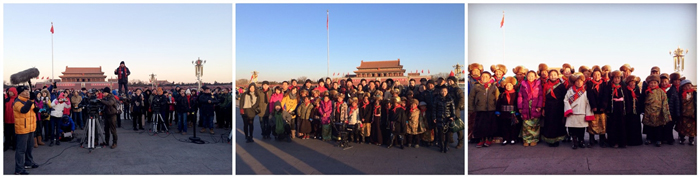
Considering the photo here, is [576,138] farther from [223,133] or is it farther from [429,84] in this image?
[223,133]

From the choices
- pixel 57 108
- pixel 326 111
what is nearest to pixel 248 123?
pixel 326 111

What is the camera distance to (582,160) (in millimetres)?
4160

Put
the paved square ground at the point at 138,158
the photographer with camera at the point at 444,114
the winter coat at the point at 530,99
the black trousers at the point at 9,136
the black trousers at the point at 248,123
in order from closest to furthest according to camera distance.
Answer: the paved square ground at the point at 138,158, the photographer with camera at the point at 444,114, the winter coat at the point at 530,99, the black trousers at the point at 248,123, the black trousers at the point at 9,136

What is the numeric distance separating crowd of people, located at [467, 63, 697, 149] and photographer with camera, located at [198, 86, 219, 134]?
15.7 ft

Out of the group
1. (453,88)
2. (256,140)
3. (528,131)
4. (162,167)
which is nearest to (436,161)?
(453,88)

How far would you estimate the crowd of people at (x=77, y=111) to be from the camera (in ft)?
13.3

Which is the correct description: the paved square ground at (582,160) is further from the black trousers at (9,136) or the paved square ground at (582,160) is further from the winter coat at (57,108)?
the winter coat at (57,108)

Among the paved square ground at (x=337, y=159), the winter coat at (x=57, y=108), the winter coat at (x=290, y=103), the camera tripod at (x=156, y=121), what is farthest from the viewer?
the camera tripod at (x=156, y=121)

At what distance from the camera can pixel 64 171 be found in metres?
4.22

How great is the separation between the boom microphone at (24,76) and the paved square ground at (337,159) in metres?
2.70

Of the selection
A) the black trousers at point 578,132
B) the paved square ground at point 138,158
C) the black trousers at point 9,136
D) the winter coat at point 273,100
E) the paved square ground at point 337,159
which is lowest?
the paved square ground at point 138,158

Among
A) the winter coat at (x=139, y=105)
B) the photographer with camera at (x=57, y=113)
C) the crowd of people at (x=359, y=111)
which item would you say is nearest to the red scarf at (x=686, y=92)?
the crowd of people at (x=359, y=111)

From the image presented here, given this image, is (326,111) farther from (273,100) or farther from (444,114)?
(444,114)

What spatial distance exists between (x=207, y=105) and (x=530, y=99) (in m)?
5.57
